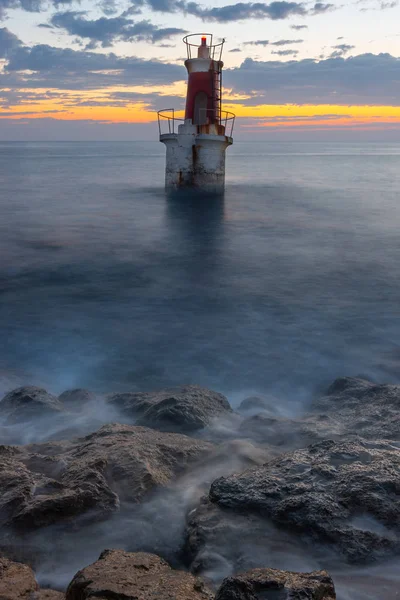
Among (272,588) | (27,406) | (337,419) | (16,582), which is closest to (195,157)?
(27,406)

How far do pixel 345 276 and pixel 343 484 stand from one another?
336 inches

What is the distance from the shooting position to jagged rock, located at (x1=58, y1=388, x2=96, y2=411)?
547 centimetres

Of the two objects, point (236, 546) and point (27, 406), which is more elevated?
point (236, 546)

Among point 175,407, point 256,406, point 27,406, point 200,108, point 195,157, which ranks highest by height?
point 200,108

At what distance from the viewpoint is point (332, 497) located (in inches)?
124

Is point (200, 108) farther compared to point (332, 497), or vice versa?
point (200, 108)

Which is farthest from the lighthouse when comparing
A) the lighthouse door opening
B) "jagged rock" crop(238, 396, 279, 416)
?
"jagged rock" crop(238, 396, 279, 416)

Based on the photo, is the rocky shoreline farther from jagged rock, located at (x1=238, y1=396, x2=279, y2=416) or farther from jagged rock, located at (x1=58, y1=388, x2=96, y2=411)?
jagged rock, located at (x1=58, y1=388, x2=96, y2=411)

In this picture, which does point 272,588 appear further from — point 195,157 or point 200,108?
point 200,108

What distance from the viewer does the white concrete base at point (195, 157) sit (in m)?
18.8

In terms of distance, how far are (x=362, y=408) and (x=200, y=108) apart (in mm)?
16027

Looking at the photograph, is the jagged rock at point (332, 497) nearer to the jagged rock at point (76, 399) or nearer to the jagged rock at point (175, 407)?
the jagged rock at point (175, 407)

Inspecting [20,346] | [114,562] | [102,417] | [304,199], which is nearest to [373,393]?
[102,417]

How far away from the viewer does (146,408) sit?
16.8 ft
